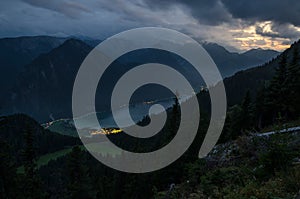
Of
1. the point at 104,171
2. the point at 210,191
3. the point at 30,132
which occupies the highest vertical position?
the point at 210,191

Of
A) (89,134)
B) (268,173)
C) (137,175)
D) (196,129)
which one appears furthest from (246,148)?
(89,134)

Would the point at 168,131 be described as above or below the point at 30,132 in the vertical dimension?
above

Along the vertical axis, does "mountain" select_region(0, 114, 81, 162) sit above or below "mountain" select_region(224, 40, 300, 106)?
below

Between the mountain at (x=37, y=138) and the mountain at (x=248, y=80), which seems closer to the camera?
the mountain at (x=37, y=138)

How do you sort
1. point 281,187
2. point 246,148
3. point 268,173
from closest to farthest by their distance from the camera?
point 281,187 < point 268,173 < point 246,148

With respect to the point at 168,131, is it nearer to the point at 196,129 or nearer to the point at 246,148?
the point at 196,129

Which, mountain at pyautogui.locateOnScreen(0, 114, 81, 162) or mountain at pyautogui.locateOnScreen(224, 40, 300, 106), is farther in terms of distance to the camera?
mountain at pyautogui.locateOnScreen(224, 40, 300, 106)

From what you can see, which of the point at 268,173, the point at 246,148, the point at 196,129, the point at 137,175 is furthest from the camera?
the point at 137,175

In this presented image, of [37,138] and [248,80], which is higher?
[248,80]

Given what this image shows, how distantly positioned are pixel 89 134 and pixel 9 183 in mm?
158889

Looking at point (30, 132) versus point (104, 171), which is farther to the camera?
point (104, 171)

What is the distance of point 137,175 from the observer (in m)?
36.8

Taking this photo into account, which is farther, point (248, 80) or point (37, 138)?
point (248, 80)

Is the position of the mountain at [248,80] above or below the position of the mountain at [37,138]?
above
